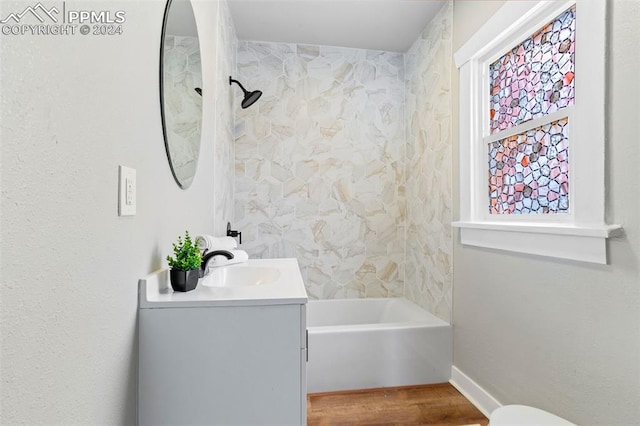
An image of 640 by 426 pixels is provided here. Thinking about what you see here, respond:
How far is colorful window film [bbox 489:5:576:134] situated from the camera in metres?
1.47

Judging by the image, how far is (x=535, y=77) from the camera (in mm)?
1661

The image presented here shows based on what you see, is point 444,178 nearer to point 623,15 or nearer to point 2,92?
point 623,15

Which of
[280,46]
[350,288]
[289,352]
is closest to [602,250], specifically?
[289,352]

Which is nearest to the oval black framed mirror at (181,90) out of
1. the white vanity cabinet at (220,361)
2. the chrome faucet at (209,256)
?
the chrome faucet at (209,256)

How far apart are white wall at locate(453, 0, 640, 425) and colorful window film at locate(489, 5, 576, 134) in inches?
10.9

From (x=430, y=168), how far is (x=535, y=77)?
39.4 inches

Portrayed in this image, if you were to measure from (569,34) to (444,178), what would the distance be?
1.08 meters

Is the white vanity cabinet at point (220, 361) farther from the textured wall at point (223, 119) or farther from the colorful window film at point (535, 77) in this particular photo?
the colorful window film at point (535, 77)

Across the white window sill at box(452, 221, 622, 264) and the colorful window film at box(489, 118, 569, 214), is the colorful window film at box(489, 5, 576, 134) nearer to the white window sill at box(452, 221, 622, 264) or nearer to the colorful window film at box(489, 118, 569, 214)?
the colorful window film at box(489, 118, 569, 214)

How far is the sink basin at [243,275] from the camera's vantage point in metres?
1.48

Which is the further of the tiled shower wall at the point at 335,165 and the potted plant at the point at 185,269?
the tiled shower wall at the point at 335,165

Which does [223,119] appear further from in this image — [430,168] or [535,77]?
[535,77]

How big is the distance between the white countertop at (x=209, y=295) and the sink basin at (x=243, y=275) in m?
0.36

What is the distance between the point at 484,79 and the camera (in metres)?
2.04
